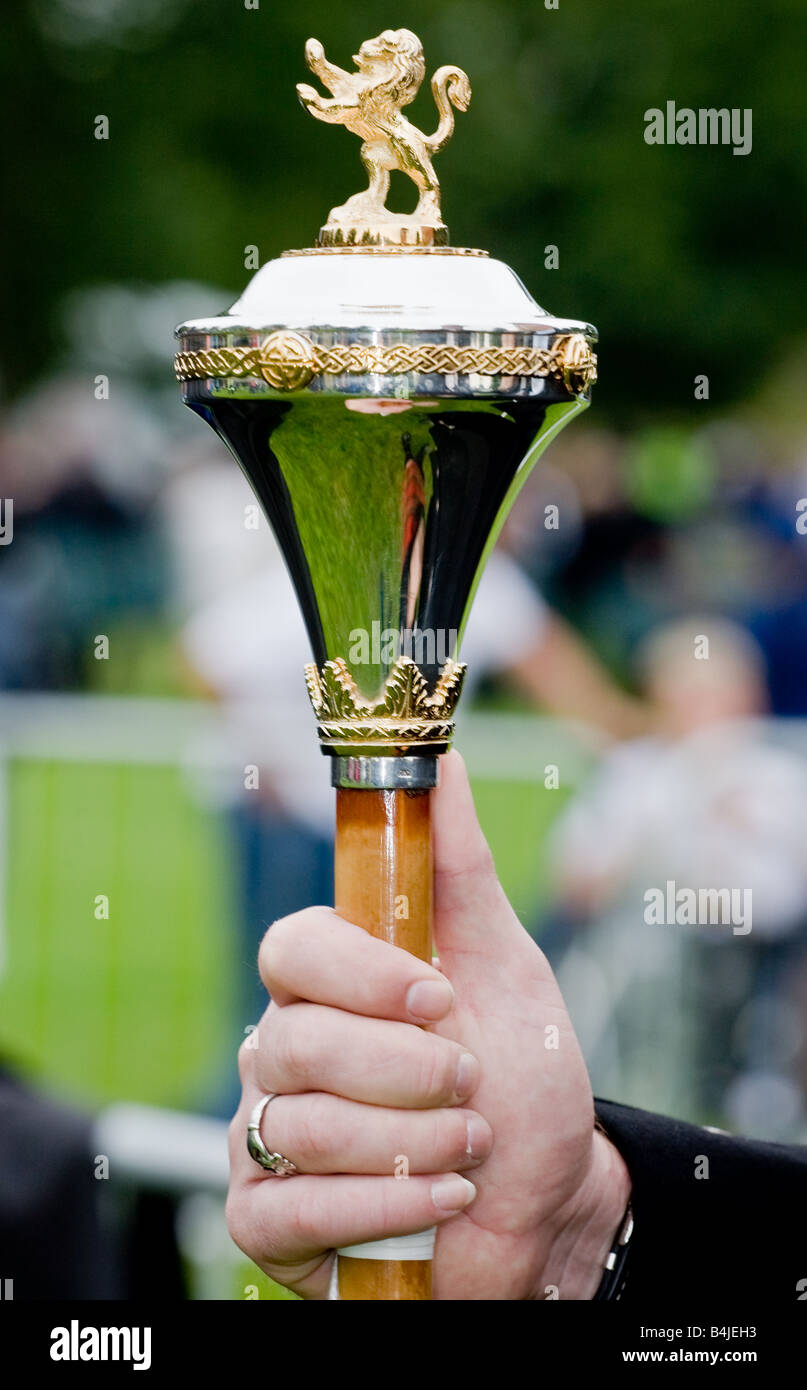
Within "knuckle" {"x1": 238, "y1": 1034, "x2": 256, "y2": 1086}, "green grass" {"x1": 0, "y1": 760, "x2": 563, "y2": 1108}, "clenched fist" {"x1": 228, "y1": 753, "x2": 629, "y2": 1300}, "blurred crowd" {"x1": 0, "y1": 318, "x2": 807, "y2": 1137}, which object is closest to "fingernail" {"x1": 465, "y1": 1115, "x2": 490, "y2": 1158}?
"clenched fist" {"x1": 228, "y1": 753, "x2": 629, "y2": 1300}

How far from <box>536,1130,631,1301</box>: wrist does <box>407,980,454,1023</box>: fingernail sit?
416mm

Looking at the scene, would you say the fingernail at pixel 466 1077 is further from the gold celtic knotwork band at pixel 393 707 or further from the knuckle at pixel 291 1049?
the gold celtic knotwork band at pixel 393 707

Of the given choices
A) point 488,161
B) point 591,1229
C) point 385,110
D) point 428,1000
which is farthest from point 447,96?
point 488,161

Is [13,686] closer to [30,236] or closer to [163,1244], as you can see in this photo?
[163,1244]

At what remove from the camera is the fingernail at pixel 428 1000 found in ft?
5.26

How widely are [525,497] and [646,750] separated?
1.12 meters

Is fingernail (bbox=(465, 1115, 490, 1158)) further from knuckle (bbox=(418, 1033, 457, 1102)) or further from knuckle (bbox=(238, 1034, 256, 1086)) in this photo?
knuckle (bbox=(238, 1034, 256, 1086))

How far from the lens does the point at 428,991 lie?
5.26ft

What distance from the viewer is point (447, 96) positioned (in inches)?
65.1

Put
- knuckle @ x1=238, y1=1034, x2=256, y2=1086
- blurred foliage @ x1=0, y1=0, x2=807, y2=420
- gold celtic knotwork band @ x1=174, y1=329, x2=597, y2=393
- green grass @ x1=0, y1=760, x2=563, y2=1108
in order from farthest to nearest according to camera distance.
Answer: blurred foliage @ x1=0, y1=0, x2=807, y2=420 < green grass @ x1=0, y1=760, x2=563, y2=1108 < knuckle @ x1=238, y1=1034, x2=256, y2=1086 < gold celtic knotwork band @ x1=174, y1=329, x2=597, y2=393

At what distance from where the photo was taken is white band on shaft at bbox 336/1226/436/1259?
1.65 meters

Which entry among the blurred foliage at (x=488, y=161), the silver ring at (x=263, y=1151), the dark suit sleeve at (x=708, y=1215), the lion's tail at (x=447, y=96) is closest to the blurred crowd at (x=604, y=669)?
the blurred foliage at (x=488, y=161)

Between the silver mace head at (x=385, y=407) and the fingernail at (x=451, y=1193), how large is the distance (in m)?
0.37
